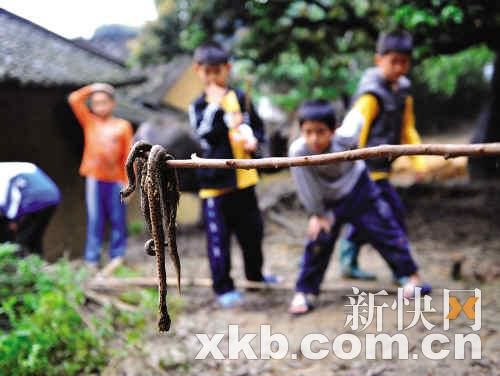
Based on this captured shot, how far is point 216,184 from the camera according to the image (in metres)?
3.54

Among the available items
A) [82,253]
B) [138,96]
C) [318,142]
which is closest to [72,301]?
[318,142]

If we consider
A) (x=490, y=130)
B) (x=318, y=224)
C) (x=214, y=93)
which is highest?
(x=490, y=130)

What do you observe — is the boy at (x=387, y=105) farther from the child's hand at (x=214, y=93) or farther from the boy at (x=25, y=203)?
the boy at (x=25, y=203)

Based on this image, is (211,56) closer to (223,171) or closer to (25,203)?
(223,171)

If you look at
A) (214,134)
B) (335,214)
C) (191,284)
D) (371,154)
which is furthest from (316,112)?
(191,284)

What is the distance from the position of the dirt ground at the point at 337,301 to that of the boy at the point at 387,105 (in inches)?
35.8

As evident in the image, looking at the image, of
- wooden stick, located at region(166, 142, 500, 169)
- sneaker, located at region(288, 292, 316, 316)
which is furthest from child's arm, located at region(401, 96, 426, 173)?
wooden stick, located at region(166, 142, 500, 169)

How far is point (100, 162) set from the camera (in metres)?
4.78

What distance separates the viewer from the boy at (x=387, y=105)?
342cm

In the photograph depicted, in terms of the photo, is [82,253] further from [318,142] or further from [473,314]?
[473,314]

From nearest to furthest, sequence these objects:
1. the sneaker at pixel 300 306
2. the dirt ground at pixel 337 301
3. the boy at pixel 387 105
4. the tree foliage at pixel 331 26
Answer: the dirt ground at pixel 337 301, the sneaker at pixel 300 306, the boy at pixel 387 105, the tree foliage at pixel 331 26

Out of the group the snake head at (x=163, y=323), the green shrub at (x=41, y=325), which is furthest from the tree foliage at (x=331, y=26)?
the snake head at (x=163, y=323)

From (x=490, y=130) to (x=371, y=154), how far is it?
6.65 metres

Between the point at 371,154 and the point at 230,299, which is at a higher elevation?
the point at 371,154
